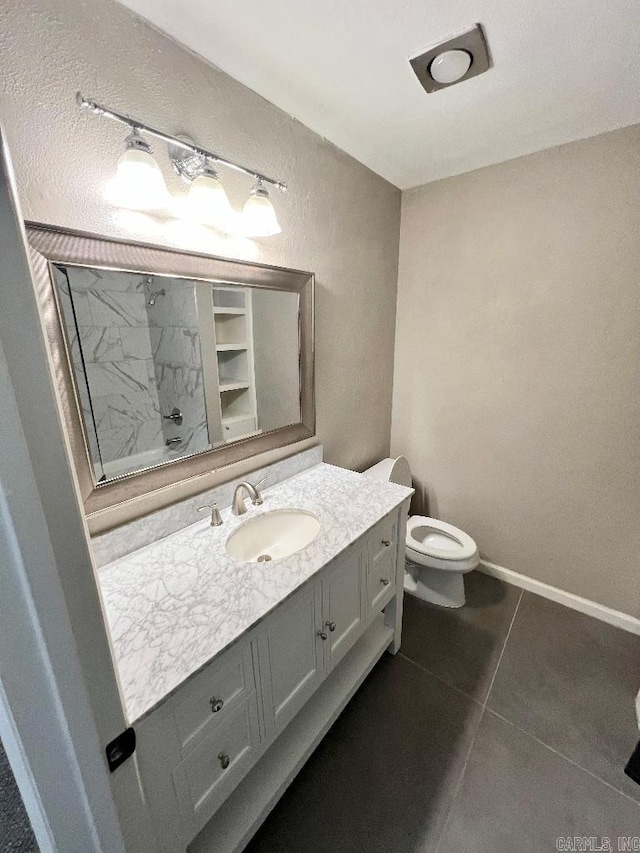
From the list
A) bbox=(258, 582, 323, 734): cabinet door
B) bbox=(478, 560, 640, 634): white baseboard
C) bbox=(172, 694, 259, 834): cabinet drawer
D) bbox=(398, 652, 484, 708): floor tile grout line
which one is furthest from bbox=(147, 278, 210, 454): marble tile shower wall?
bbox=(478, 560, 640, 634): white baseboard

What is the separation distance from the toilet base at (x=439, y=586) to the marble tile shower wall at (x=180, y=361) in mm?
1414

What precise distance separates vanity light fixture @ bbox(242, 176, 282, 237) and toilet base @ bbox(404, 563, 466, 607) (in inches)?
69.0

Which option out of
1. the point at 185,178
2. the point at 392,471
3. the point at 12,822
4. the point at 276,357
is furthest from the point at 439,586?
the point at 185,178

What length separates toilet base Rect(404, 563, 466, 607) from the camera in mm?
1841

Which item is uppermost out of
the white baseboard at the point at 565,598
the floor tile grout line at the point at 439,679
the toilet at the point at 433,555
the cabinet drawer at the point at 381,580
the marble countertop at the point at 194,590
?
the marble countertop at the point at 194,590

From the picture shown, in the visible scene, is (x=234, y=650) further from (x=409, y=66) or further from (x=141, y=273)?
(x=409, y=66)

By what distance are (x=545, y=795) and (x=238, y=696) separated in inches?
43.7

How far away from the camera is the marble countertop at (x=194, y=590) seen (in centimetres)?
69

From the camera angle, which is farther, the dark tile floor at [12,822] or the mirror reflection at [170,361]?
the dark tile floor at [12,822]

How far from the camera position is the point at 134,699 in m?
0.62

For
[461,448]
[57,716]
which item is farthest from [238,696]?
[461,448]

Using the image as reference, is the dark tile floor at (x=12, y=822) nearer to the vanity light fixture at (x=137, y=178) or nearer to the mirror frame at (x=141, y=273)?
the mirror frame at (x=141, y=273)

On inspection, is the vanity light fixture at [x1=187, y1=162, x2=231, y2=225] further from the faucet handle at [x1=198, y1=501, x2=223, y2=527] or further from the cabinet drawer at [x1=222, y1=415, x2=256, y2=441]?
the faucet handle at [x1=198, y1=501, x2=223, y2=527]

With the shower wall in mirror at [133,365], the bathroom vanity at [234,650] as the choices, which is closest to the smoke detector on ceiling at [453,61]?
the shower wall in mirror at [133,365]
